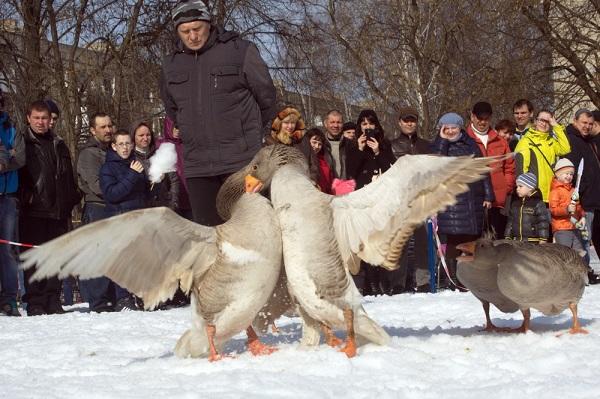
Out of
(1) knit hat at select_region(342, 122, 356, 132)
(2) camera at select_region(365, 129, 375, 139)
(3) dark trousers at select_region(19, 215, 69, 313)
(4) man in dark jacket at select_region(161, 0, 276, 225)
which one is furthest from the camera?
(1) knit hat at select_region(342, 122, 356, 132)

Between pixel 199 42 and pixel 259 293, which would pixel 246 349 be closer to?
pixel 259 293

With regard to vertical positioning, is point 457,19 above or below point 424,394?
above

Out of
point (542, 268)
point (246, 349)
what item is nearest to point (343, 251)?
point (246, 349)

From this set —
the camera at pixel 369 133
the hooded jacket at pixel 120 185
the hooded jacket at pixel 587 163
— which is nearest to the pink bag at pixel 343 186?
the camera at pixel 369 133

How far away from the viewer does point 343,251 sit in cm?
511

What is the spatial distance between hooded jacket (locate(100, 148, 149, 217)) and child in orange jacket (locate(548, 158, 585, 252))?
519 centimetres

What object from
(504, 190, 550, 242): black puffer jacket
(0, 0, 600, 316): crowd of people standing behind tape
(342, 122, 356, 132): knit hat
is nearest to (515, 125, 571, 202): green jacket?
(0, 0, 600, 316): crowd of people standing behind tape

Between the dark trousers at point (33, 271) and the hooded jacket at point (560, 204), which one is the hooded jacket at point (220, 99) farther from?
the hooded jacket at point (560, 204)

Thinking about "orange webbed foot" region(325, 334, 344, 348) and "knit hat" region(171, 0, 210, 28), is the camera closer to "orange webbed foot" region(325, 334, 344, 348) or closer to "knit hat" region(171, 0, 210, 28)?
"knit hat" region(171, 0, 210, 28)

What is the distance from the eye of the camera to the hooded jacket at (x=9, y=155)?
899cm

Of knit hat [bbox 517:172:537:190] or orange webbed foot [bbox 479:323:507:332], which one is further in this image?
knit hat [bbox 517:172:537:190]

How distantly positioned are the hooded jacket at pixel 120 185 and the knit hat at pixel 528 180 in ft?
14.7

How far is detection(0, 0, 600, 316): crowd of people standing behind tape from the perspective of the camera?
672 cm

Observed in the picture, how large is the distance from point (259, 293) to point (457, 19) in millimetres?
18304
